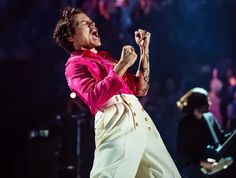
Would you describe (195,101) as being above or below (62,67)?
below

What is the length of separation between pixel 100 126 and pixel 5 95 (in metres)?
3.42

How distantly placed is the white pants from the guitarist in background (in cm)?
246

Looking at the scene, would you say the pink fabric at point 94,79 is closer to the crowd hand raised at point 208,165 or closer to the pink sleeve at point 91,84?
the pink sleeve at point 91,84

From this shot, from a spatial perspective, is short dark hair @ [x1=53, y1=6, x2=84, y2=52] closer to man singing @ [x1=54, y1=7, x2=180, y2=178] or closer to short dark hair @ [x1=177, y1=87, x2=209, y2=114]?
man singing @ [x1=54, y1=7, x2=180, y2=178]

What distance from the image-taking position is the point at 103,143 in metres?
2.08

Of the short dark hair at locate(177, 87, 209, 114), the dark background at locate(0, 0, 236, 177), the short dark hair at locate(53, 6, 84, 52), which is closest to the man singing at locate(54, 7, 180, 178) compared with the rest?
the short dark hair at locate(53, 6, 84, 52)

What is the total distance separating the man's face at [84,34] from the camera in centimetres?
229

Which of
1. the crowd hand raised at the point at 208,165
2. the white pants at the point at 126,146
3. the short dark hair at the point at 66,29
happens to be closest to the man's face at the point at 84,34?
the short dark hair at the point at 66,29

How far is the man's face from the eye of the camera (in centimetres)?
229

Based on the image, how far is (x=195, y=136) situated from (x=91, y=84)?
274cm

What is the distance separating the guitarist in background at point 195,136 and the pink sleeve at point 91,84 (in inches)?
103

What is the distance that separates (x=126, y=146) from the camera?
2043 mm

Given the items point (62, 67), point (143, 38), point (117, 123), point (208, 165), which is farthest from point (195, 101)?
point (117, 123)

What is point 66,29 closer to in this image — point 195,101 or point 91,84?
point 91,84
